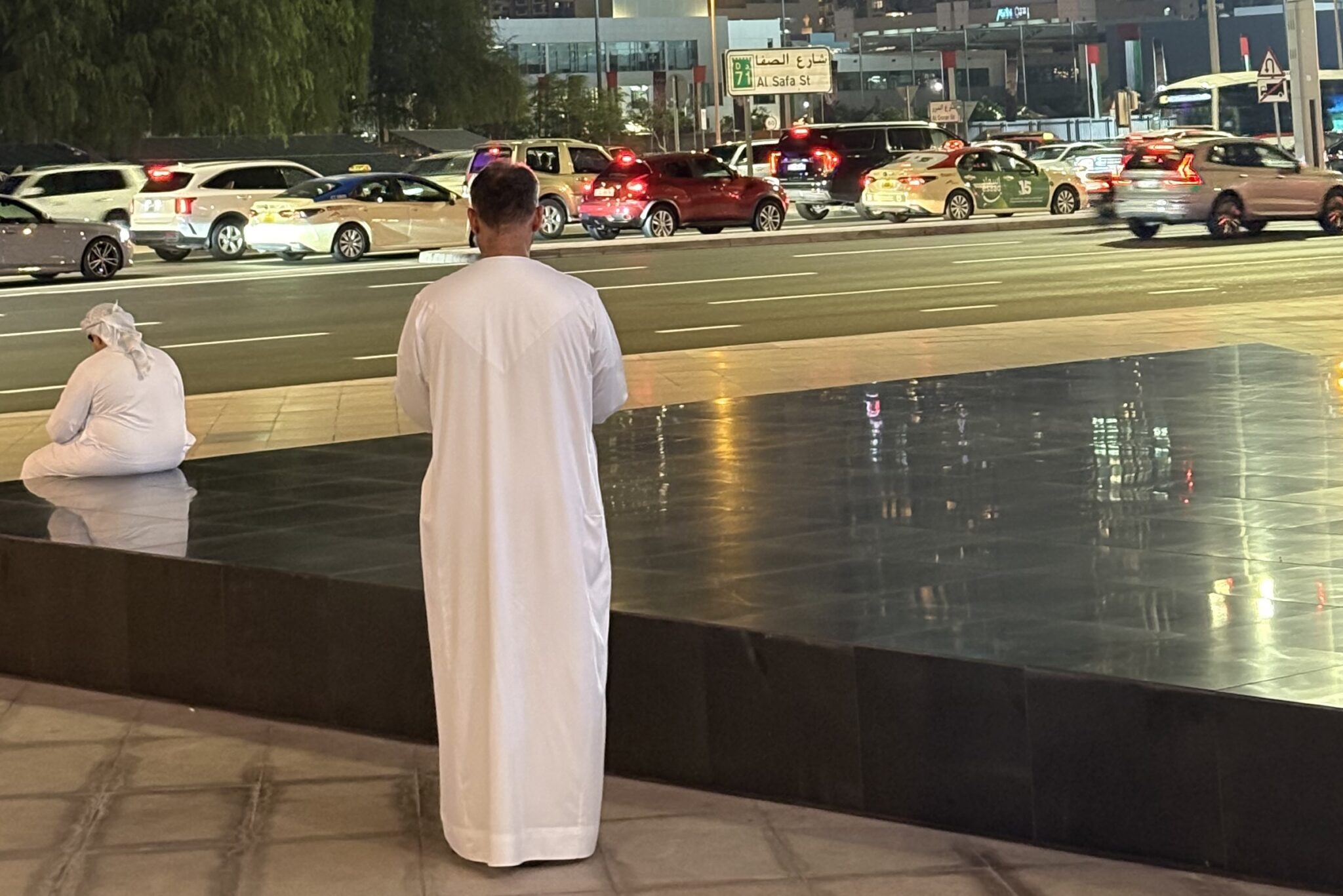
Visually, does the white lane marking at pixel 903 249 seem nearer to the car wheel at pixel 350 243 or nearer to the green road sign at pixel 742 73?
the car wheel at pixel 350 243

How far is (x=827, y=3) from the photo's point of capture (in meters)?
168

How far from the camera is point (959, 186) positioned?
36375 mm

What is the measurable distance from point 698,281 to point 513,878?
2007cm

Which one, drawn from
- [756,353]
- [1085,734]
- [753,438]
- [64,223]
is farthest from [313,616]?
[64,223]

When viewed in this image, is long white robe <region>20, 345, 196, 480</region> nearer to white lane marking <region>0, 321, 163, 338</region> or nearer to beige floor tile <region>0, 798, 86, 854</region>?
beige floor tile <region>0, 798, 86, 854</region>

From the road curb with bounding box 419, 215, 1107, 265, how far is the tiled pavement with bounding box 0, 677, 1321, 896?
2278 centimetres

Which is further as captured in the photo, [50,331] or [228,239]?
[228,239]

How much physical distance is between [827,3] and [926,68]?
30606mm

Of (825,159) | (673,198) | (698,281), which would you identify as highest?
(825,159)

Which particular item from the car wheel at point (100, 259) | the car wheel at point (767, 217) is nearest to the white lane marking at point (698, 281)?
the car wheel at point (100, 259)

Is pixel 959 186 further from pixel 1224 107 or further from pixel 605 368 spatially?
pixel 1224 107

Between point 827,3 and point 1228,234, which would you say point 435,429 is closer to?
point 1228,234

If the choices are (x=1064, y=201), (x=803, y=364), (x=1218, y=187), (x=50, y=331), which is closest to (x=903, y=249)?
(x=1218, y=187)

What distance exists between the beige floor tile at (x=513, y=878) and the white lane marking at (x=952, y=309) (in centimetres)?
1511
